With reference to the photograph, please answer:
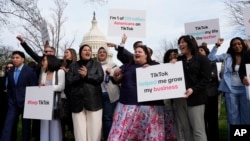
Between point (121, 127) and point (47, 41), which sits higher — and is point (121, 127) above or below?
below

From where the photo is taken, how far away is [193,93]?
183 inches

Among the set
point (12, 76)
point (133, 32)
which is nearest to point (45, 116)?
point (12, 76)

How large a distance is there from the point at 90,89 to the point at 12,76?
193cm

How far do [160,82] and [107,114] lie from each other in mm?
1499

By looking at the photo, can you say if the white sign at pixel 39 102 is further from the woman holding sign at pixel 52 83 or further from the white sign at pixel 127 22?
the white sign at pixel 127 22

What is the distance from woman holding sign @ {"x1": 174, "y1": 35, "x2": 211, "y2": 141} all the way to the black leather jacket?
136 centimetres

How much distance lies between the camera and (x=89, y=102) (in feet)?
17.6

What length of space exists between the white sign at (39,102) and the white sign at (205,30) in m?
3.73

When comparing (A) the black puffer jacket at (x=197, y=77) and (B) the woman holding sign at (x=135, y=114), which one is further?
(B) the woman holding sign at (x=135, y=114)

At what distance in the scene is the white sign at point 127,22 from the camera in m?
6.67

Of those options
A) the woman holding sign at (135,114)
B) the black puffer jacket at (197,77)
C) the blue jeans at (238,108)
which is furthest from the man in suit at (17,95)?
the blue jeans at (238,108)

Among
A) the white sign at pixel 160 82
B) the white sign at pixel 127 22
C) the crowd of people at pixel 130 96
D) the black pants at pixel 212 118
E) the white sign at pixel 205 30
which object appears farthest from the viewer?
the white sign at pixel 205 30

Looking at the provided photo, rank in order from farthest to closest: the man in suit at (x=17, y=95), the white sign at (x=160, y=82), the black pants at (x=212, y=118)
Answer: the black pants at (x=212, y=118), the man in suit at (x=17, y=95), the white sign at (x=160, y=82)

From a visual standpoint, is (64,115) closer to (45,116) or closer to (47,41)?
(45,116)
